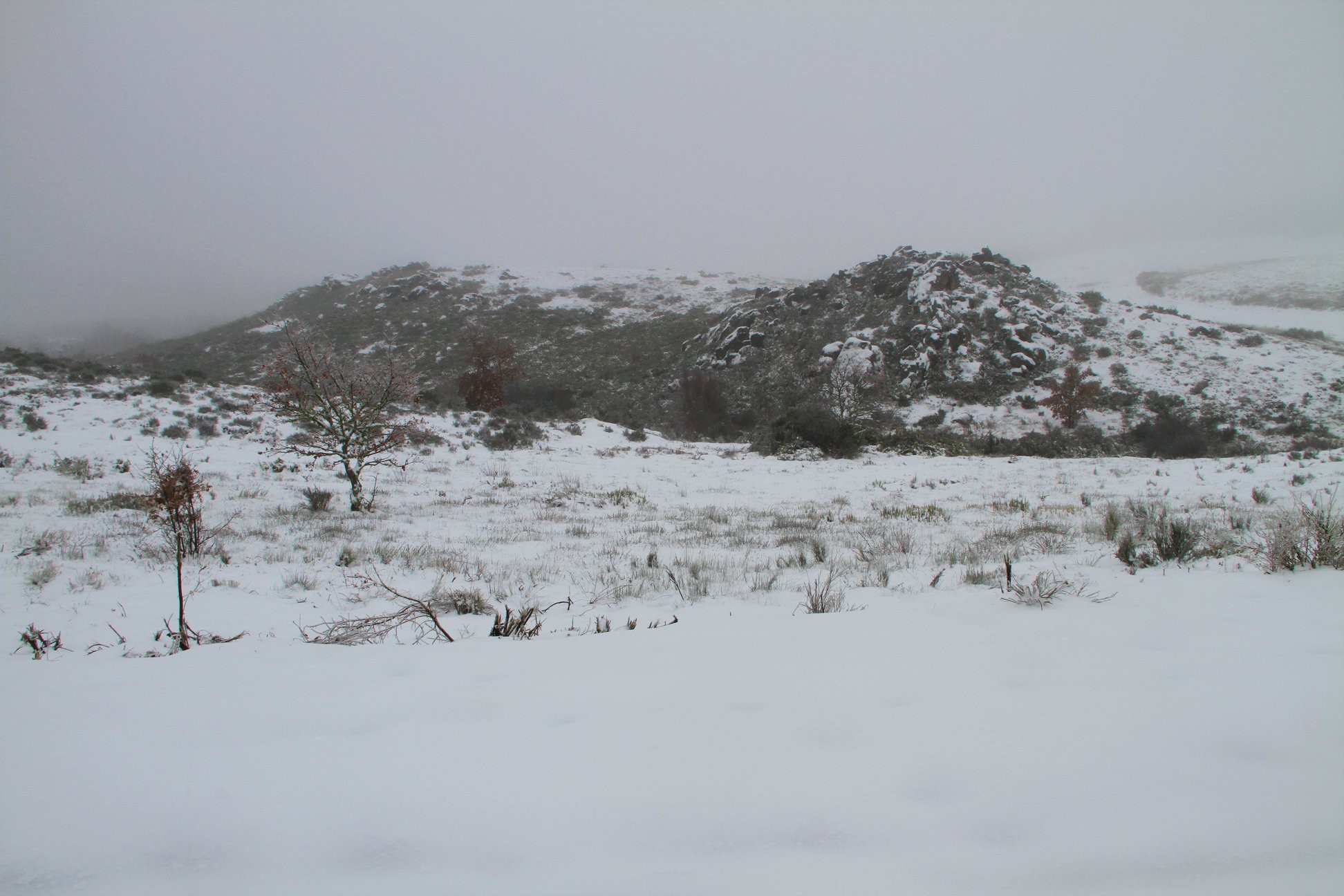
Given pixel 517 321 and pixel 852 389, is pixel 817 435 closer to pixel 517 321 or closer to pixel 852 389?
pixel 852 389

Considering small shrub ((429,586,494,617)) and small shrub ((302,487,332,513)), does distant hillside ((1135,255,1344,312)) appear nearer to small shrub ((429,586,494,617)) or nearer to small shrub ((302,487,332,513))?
small shrub ((429,586,494,617))

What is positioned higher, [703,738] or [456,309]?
[456,309]

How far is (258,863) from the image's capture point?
1.25 meters

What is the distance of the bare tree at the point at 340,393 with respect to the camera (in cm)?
848

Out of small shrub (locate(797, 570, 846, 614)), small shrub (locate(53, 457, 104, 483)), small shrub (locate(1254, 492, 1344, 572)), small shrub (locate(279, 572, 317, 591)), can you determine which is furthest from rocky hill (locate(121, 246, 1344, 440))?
small shrub (locate(1254, 492, 1344, 572))

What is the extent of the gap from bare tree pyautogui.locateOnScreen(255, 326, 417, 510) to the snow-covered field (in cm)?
444

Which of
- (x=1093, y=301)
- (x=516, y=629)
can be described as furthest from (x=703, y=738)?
(x=1093, y=301)

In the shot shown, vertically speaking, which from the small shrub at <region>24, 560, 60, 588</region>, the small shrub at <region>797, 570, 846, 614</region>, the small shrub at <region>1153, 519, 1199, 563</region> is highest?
the small shrub at <region>1153, 519, 1199, 563</region>

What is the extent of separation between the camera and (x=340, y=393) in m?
8.90

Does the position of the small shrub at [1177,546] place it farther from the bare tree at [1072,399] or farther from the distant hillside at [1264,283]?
the distant hillside at [1264,283]

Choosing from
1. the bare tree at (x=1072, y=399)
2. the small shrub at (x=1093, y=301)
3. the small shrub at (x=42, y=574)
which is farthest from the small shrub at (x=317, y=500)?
the small shrub at (x=1093, y=301)

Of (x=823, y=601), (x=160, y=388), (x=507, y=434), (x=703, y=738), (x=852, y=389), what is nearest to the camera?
(x=703, y=738)

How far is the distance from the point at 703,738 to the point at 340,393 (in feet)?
30.3

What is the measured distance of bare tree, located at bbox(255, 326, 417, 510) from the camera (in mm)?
8477
